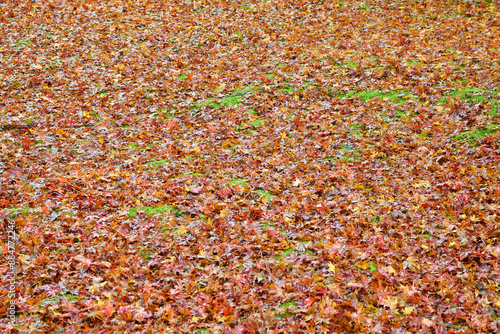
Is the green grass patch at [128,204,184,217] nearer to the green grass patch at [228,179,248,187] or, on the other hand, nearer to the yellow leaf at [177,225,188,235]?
the yellow leaf at [177,225,188,235]

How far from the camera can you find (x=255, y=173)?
672cm

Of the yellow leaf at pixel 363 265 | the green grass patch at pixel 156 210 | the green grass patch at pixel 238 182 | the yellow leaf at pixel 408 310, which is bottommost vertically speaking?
the yellow leaf at pixel 408 310

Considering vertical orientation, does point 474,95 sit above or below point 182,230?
below

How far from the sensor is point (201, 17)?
12906mm

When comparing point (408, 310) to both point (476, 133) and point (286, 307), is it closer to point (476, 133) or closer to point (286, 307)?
point (286, 307)

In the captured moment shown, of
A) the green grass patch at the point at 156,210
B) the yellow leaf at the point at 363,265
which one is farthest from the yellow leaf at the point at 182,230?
the yellow leaf at the point at 363,265

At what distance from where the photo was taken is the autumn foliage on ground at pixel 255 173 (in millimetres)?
4375

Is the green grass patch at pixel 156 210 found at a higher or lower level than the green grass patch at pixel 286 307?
higher

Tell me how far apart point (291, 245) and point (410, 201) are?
2000 mm

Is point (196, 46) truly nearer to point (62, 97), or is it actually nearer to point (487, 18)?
point (62, 97)

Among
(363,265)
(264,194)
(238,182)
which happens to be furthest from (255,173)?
(363,265)

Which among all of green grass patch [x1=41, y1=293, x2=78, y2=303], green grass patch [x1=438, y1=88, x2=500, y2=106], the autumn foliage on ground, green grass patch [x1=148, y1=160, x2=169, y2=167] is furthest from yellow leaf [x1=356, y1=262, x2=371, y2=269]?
green grass patch [x1=438, y1=88, x2=500, y2=106]

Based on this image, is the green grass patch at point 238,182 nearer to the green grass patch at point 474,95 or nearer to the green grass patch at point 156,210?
the green grass patch at point 156,210

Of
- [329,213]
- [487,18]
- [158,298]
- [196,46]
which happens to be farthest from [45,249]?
[487,18]
